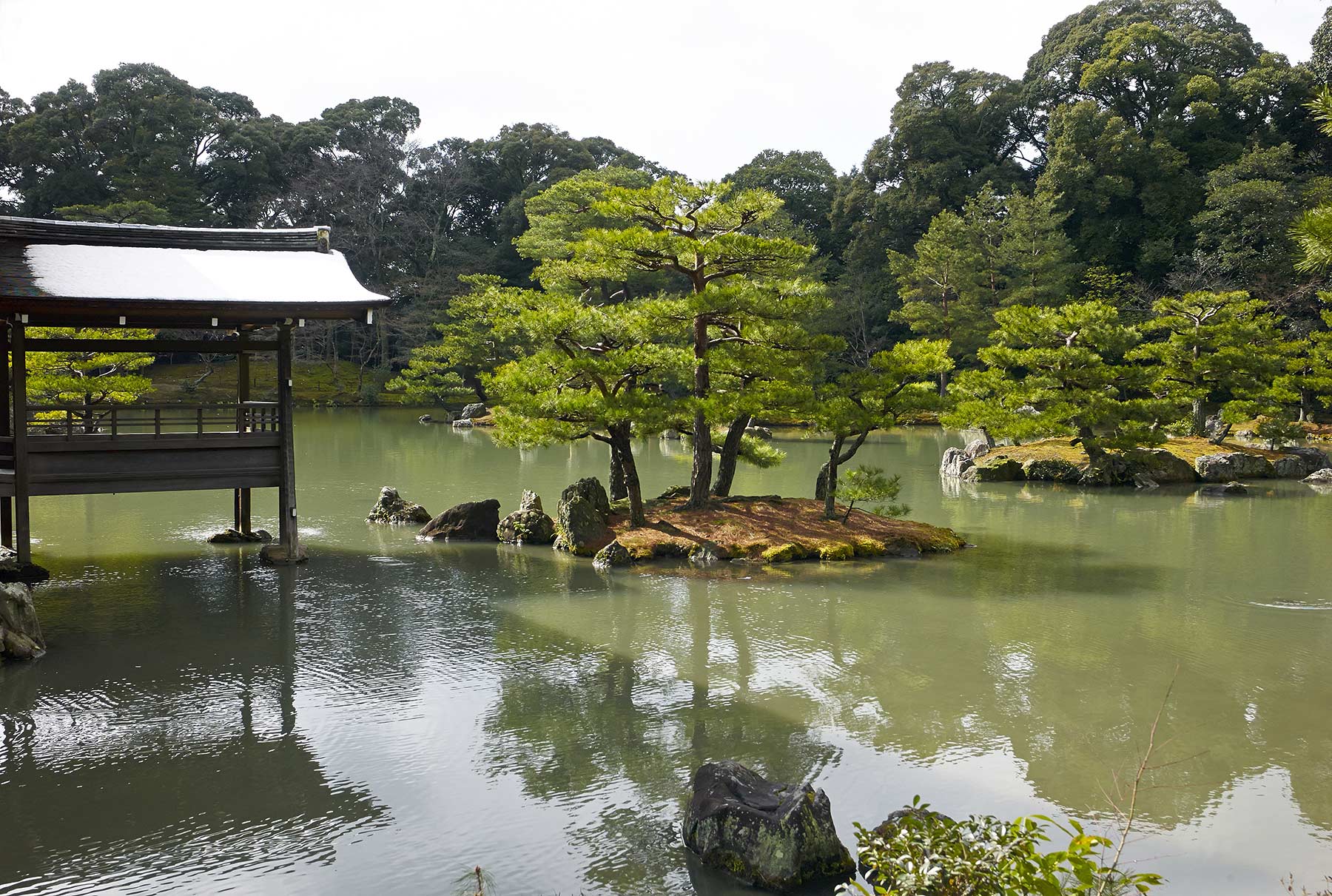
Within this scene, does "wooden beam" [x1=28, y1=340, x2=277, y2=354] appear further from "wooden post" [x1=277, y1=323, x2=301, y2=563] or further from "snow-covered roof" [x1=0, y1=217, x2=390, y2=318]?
"snow-covered roof" [x1=0, y1=217, x2=390, y2=318]

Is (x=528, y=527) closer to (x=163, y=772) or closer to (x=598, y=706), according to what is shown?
(x=598, y=706)

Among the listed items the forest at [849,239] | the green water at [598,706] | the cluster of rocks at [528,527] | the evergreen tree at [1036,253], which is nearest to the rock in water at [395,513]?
the green water at [598,706]

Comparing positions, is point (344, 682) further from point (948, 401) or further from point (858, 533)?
point (948, 401)

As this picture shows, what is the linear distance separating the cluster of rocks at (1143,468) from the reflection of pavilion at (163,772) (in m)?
16.3

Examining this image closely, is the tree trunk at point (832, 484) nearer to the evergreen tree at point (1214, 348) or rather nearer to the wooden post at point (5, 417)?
the wooden post at point (5, 417)

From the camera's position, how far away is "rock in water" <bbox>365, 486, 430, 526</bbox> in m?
14.8

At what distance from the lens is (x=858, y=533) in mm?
12992

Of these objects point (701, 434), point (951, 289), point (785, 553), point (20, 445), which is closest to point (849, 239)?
point (951, 289)

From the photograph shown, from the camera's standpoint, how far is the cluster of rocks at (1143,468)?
19672 mm

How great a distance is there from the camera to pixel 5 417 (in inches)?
436

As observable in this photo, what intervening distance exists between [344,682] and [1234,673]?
273 inches

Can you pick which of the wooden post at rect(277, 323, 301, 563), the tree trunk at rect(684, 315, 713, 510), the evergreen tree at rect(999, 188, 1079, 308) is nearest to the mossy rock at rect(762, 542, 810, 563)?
the tree trunk at rect(684, 315, 713, 510)

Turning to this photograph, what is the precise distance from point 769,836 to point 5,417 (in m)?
10.3

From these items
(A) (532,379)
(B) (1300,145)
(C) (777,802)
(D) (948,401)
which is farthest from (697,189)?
(B) (1300,145)
